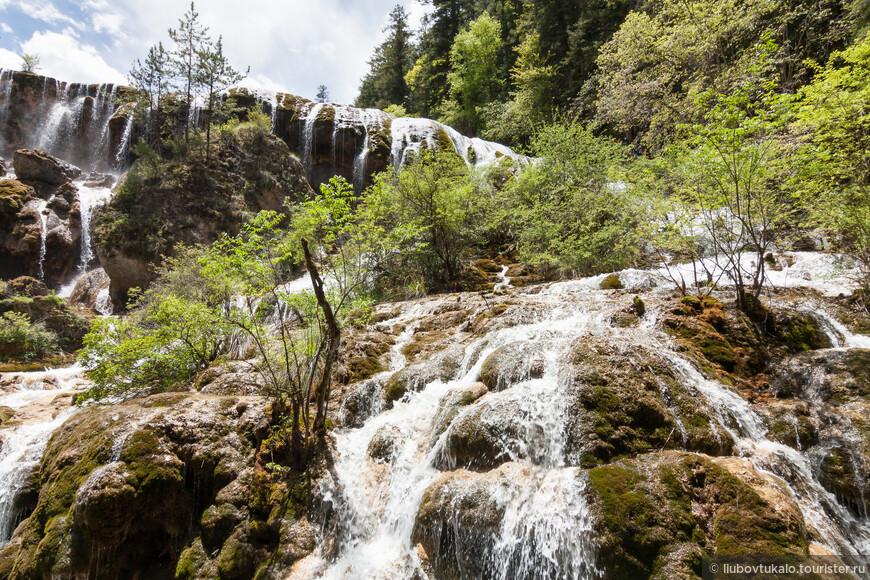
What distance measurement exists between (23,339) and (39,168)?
42.4 ft

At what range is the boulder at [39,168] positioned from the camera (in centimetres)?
1998

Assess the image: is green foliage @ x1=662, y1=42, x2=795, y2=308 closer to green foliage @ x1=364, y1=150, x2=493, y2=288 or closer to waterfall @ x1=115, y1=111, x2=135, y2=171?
green foliage @ x1=364, y1=150, x2=493, y2=288

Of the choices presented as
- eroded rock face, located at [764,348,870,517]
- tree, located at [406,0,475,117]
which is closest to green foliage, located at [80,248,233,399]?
eroded rock face, located at [764,348,870,517]

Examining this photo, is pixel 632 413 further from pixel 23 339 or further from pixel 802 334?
pixel 23 339

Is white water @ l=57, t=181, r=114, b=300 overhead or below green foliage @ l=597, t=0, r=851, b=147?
below

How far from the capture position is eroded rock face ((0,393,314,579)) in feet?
14.1

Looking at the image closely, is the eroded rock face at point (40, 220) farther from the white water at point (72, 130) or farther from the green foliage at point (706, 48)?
the green foliage at point (706, 48)

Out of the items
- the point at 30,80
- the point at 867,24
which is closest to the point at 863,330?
the point at 867,24

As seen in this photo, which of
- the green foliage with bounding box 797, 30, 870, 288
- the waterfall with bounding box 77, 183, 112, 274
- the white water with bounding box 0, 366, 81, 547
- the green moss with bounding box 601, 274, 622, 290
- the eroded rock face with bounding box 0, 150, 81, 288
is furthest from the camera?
the waterfall with bounding box 77, 183, 112, 274

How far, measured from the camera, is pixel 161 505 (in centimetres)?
466

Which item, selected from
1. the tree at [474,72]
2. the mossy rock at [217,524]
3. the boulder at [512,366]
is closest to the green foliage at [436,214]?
the boulder at [512,366]

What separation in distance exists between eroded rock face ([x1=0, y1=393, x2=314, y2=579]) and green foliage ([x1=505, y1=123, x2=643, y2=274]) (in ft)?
33.0

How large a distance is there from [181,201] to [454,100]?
2286 cm

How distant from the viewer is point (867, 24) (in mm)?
9328
